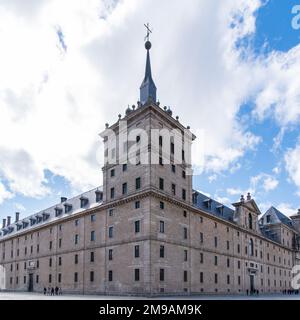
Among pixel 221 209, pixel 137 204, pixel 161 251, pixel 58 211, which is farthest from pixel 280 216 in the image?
pixel 137 204

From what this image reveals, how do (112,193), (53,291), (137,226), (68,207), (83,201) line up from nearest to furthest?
(137,226) → (112,193) → (53,291) → (83,201) → (68,207)

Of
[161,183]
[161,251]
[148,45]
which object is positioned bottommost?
[161,251]

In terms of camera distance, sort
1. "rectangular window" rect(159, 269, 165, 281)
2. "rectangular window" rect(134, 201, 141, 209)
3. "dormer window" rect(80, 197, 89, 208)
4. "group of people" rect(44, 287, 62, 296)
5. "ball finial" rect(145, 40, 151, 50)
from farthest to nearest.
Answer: "dormer window" rect(80, 197, 89, 208), "ball finial" rect(145, 40, 151, 50), "group of people" rect(44, 287, 62, 296), "rectangular window" rect(134, 201, 141, 209), "rectangular window" rect(159, 269, 165, 281)

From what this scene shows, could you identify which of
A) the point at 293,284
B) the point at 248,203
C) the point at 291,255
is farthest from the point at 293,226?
the point at 248,203

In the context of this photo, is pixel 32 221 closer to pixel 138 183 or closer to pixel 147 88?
pixel 138 183

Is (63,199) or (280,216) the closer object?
(63,199)

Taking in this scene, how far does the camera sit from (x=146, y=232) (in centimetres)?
3919

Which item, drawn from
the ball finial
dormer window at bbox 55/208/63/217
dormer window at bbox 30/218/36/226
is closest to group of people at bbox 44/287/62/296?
dormer window at bbox 55/208/63/217

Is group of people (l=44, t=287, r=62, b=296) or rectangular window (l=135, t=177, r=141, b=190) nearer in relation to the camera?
rectangular window (l=135, t=177, r=141, b=190)

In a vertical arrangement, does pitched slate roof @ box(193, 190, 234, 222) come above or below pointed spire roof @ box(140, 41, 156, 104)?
below

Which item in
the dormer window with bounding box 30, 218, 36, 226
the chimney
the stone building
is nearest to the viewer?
the stone building

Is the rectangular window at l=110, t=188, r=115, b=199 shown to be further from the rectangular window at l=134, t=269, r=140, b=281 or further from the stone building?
the rectangular window at l=134, t=269, r=140, b=281

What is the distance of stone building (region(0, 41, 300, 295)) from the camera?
4040 cm

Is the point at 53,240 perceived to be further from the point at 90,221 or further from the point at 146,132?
the point at 146,132
